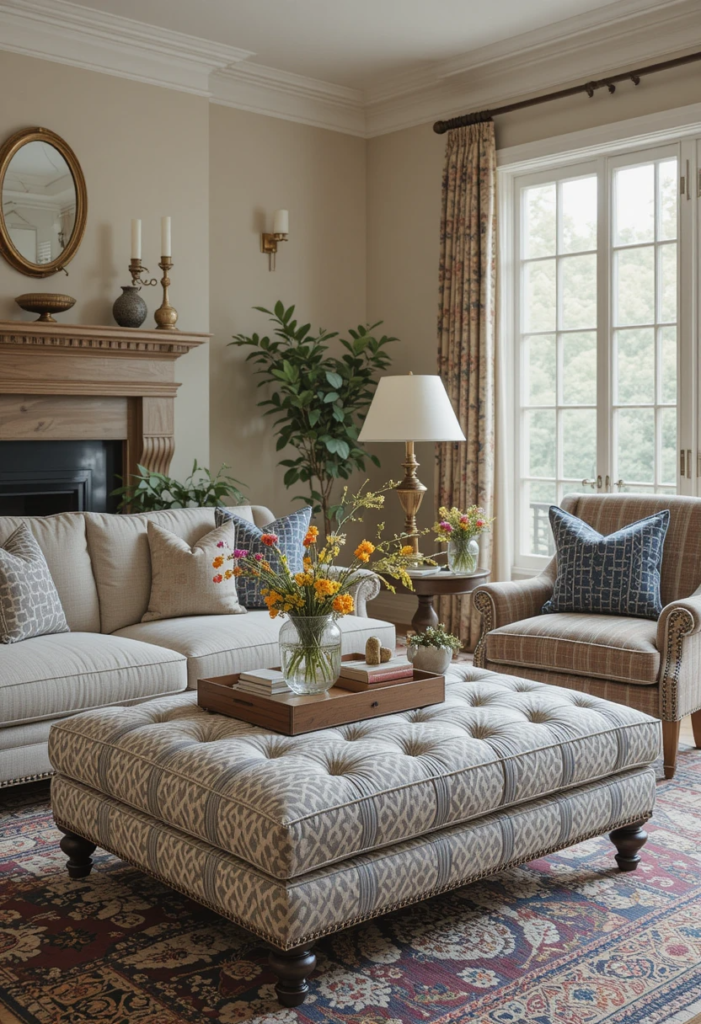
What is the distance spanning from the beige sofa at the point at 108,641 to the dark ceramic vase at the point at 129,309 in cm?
112

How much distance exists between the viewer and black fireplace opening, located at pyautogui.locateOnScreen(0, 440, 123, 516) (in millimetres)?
4742

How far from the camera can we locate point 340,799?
6.83 ft

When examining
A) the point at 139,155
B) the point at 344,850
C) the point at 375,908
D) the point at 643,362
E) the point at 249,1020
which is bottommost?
the point at 249,1020

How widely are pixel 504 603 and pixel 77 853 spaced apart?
1959 millimetres

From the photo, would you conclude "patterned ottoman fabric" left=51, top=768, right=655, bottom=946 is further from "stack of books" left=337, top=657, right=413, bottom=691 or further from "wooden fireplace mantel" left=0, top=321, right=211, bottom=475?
"wooden fireplace mantel" left=0, top=321, right=211, bottom=475

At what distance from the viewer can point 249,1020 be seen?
200 cm

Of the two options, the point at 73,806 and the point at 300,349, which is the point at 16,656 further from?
the point at 300,349

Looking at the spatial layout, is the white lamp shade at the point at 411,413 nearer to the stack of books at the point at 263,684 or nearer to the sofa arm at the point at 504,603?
the sofa arm at the point at 504,603

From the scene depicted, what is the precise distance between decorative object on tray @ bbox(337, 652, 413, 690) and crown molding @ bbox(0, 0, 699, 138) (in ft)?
11.0

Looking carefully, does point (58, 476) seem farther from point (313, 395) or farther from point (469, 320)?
point (469, 320)

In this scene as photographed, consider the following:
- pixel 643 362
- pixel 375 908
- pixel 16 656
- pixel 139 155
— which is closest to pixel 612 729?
pixel 375 908

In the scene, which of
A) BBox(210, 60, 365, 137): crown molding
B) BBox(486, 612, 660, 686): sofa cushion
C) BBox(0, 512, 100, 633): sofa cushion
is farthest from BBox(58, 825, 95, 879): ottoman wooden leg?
BBox(210, 60, 365, 137): crown molding

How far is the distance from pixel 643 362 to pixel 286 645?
3042mm

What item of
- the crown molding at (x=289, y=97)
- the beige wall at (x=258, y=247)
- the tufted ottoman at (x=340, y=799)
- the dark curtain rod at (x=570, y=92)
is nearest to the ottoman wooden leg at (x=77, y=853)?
the tufted ottoman at (x=340, y=799)
